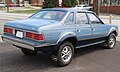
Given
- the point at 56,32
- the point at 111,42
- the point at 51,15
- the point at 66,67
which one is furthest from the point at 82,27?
the point at 111,42

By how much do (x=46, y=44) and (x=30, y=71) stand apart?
78 centimetres

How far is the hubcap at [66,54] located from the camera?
644 cm

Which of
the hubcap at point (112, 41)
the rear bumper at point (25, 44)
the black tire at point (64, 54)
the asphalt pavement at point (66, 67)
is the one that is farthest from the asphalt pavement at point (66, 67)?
the rear bumper at point (25, 44)

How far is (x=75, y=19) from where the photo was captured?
689 cm

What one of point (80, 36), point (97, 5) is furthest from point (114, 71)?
point (97, 5)

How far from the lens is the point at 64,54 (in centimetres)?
646

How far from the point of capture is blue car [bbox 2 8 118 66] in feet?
19.3

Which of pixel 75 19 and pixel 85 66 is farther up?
pixel 75 19

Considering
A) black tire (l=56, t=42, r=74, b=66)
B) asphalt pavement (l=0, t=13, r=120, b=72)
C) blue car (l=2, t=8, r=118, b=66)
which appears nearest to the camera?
blue car (l=2, t=8, r=118, b=66)

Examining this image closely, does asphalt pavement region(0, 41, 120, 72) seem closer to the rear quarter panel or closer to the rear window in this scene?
the rear quarter panel

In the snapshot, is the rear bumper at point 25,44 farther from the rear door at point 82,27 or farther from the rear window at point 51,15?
the rear door at point 82,27

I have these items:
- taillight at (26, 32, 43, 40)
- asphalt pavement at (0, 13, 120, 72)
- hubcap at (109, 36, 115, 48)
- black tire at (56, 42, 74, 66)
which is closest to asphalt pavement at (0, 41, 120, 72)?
asphalt pavement at (0, 13, 120, 72)

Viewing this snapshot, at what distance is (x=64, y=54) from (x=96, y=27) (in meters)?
1.78

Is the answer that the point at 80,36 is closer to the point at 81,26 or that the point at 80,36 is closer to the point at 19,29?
the point at 81,26
